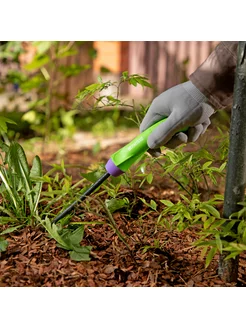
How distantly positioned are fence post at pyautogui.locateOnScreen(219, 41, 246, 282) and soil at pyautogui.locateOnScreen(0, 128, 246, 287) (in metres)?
0.15

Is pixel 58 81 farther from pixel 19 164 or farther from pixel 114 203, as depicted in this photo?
pixel 114 203

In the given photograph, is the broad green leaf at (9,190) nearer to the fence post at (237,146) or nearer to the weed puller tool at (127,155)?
the weed puller tool at (127,155)

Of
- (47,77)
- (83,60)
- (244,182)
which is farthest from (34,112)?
(244,182)

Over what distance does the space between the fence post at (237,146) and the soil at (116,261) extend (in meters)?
0.15

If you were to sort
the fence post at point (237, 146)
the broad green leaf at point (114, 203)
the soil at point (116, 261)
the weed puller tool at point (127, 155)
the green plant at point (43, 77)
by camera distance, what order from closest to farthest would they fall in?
the fence post at point (237, 146), the soil at point (116, 261), the weed puller tool at point (127, 155), the broad green leaf at point (114, 203), the green plant at point (43, 77)

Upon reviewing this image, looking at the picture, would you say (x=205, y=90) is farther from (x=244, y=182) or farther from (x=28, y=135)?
(x=28, y=135)

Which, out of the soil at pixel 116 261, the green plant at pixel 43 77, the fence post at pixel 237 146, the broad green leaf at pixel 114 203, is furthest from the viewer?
the green plant at pixel 43 77

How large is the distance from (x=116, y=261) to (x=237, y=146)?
0.51m

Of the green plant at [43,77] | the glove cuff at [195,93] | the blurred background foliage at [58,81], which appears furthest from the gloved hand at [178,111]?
the green plant at [43,77]

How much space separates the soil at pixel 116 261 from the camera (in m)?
1.44

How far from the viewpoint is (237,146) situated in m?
1.35

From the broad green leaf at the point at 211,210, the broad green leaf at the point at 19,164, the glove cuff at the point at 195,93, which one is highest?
the glove cuff at the point at 195,93

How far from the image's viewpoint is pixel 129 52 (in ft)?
20.9

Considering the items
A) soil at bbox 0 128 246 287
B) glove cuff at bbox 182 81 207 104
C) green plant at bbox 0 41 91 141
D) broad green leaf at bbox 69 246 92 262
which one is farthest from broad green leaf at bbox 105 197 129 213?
green plant at bbox 0 41 91 141
